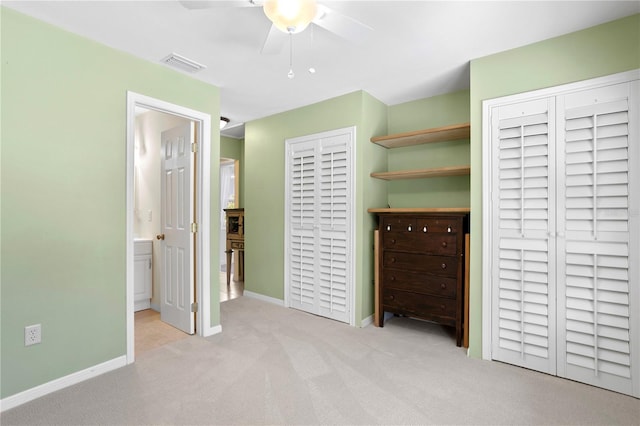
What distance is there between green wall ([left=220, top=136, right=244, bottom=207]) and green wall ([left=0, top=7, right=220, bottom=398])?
118 inches

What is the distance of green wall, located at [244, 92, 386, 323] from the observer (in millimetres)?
3307

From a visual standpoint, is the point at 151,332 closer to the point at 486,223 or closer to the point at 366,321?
the point at 366,321

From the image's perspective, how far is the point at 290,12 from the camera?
5.05 ft

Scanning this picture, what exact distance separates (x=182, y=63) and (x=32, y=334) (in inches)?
85.1

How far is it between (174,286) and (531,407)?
3050 millimetres

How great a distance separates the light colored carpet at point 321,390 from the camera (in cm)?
184

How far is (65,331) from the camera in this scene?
2.16 meters

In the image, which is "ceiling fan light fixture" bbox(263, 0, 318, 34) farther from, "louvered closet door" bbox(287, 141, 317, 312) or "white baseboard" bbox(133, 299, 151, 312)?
"white baseboard" bbox(133, 299, 151, 312)

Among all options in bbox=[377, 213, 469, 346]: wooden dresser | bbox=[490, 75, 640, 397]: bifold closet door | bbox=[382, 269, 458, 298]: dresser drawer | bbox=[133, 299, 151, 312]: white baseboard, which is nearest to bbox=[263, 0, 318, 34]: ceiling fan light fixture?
bbox=[490, 75, 640, 397]: bifold closet door

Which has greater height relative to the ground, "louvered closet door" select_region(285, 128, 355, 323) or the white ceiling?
the white ceiling

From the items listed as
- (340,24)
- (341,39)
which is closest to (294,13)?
(340,24)

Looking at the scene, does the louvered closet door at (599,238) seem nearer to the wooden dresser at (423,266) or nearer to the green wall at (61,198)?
the wooden dresser at (423,266)

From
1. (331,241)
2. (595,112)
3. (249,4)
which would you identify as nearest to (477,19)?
(595,112)

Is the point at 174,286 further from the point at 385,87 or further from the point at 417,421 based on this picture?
the point at 385,87
